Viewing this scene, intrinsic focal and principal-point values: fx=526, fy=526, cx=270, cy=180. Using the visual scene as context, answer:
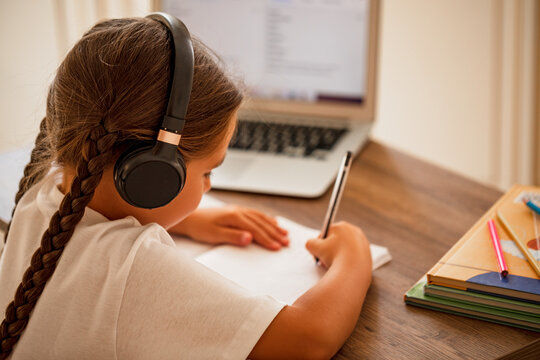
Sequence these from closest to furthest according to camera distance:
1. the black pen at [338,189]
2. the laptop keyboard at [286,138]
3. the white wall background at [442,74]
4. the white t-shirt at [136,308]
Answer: the white t-shirt at [136,308] < the black pen at [338,189] < the laptop keyboard at [286,138] < the white wall background at [442,74]

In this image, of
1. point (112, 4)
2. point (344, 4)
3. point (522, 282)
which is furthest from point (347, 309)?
point (112, 4)

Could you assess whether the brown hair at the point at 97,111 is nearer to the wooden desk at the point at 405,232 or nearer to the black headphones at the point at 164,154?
the black headphones at the point at 164,154

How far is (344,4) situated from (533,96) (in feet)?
3.00

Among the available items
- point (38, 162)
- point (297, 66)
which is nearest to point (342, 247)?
point (38, 162)

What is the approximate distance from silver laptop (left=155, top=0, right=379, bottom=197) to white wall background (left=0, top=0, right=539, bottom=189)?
385mm

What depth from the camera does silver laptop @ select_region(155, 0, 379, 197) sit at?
1134 mm

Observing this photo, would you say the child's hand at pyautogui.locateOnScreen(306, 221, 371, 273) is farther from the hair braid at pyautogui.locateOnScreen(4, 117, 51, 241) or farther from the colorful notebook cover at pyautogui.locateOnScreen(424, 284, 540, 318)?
the hair braid at pyautogui.locateOnScreen(4, 117, 51, 241)

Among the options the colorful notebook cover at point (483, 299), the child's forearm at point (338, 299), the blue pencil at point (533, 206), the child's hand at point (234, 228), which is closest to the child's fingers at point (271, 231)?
the child's hand at point (234, 228)

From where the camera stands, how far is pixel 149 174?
0.52 metres

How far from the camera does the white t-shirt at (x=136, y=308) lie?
1.68ft

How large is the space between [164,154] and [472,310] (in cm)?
38

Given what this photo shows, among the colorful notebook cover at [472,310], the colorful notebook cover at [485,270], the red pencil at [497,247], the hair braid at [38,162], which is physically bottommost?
the colorful notebook cover at [472,310]

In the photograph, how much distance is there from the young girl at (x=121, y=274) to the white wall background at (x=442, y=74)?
985 mm

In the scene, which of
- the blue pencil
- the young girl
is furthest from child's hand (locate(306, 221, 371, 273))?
the blue pencil
